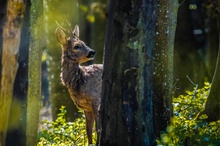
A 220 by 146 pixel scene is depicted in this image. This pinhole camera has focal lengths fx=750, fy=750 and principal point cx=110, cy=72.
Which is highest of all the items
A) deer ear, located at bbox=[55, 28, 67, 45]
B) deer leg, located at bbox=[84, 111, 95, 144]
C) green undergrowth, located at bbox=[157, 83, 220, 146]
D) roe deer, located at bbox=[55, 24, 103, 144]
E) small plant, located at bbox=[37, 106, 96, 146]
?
deer ear, located at bbox=[55, 28, 67, 45]

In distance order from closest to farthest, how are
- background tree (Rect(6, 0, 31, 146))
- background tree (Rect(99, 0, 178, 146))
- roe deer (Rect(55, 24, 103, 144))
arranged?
background tree (Rect(99, 0, 178, 146))
background tree (Rect(6, 0, 31, 146))
roe deer (Rect(55, 24, 103, 144))

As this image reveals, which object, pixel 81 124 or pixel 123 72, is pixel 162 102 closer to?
pixel 123 72

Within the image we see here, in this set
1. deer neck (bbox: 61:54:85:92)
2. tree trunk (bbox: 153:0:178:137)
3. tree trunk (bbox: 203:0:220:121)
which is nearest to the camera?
tree trunk (bbox: 153:0:178:137)

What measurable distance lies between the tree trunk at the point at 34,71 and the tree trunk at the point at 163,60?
6.05 ft

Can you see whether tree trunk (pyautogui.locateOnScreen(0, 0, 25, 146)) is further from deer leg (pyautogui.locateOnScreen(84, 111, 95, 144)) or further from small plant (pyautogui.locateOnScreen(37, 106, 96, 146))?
deer leg (pyautogui.locateOnScreen(84, 111, 95, 144))

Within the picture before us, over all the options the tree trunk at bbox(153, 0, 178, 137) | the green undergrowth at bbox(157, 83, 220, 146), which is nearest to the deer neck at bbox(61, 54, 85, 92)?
the green undergrowth at bbox(157, 83, 220, 146)

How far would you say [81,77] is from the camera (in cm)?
1440

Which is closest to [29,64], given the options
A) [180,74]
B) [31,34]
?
[31,34]

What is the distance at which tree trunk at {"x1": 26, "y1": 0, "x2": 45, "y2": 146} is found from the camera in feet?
37.7

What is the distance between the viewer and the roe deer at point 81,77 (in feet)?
46.4

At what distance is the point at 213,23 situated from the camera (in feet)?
81.6

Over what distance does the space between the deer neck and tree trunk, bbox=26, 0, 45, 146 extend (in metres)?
2.53

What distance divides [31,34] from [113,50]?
1.72 metres

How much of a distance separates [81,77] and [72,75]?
7.0 inches
